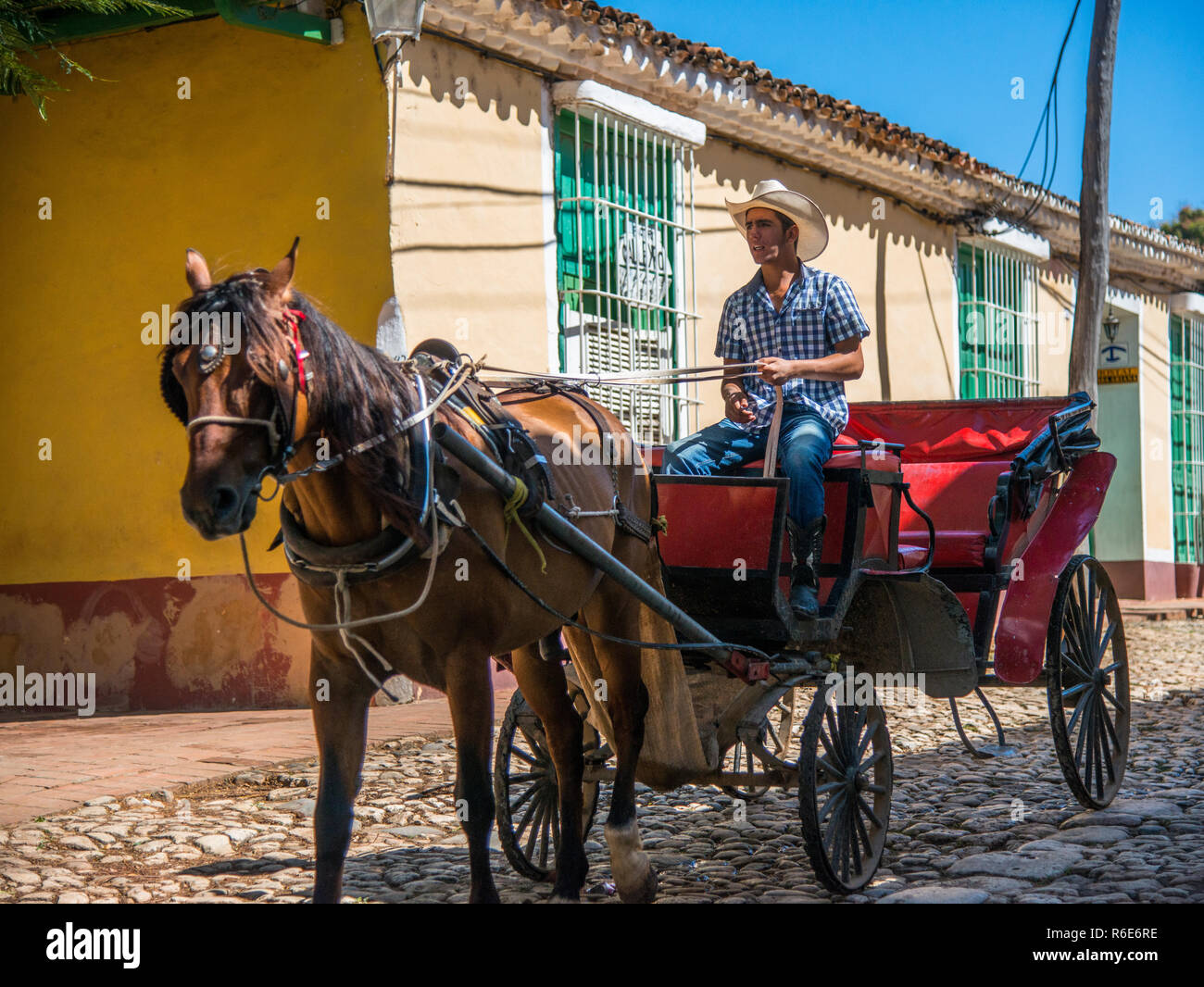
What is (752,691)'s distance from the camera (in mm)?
4543

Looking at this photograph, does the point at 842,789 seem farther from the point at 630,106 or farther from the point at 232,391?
the point at 630,106


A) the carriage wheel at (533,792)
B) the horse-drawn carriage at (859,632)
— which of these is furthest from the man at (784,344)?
the carriage wheel at (533,792)

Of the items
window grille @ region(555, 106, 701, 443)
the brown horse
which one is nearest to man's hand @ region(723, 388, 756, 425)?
the brown horse

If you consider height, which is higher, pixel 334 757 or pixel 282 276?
pixel 282 276

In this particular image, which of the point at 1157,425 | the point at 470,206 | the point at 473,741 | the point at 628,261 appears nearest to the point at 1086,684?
the point at 473,741

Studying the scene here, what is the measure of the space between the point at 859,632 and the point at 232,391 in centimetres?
283

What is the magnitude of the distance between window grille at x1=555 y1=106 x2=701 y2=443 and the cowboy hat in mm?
3649

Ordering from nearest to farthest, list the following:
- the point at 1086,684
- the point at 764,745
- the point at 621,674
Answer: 1. the point at 621,674
2. the point at 1086,684
3. the point at 764,745

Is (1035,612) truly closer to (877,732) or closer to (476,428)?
(877,732)

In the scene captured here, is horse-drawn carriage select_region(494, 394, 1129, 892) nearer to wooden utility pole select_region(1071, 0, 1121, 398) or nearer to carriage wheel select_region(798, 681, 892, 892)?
carriage wheel select_region(798, 681, 892, 892)

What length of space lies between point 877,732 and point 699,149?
6.85 meters

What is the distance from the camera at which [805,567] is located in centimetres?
461

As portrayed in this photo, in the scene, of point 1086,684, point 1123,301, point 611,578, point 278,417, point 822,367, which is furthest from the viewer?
point 1123,301

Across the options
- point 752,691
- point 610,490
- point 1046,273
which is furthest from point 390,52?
point 1046,273
